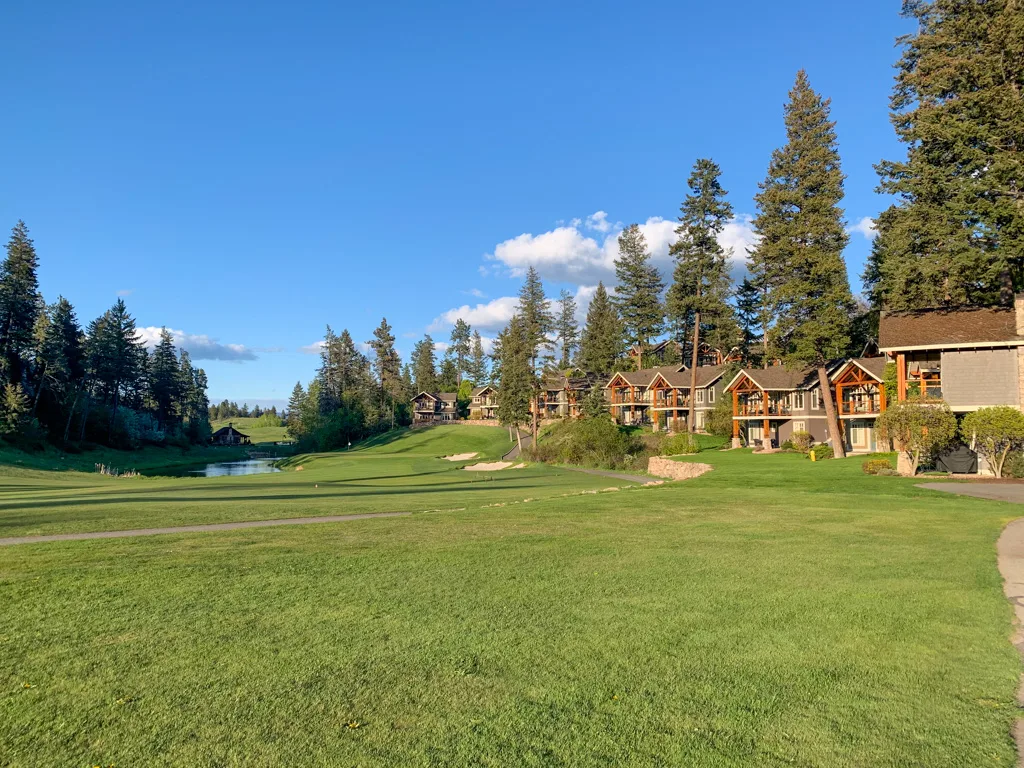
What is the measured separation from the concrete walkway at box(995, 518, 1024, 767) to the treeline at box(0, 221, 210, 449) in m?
67.7

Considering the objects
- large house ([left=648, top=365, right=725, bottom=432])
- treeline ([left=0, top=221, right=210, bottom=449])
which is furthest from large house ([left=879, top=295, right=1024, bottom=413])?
treeline ([left=0, top=221, right=210, bottom=449])

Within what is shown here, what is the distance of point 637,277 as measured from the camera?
82.6 meters

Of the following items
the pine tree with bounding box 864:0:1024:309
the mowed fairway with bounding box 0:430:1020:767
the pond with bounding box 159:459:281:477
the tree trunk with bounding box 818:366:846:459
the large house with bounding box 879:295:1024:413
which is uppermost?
the pine tree with bounding box 864:0:1024:309

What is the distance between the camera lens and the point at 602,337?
8638cm

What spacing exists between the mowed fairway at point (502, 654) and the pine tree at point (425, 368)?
392 feet

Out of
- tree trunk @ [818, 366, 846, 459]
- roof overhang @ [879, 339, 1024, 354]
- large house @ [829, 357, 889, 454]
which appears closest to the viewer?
roof overhang @ [879, 339, 1024, 354]

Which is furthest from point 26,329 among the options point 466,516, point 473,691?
point 473,691

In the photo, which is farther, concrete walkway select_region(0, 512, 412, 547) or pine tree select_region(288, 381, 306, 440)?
pine tree select_region(288, 381, 306, 440)

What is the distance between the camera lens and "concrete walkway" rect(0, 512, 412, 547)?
10.9m

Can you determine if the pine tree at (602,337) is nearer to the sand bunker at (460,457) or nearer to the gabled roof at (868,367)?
the sand bunker at (460,457)

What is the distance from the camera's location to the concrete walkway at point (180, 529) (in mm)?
10891

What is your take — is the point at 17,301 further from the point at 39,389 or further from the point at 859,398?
the point at 859,398

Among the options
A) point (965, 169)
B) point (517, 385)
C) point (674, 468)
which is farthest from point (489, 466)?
point (965, 169)

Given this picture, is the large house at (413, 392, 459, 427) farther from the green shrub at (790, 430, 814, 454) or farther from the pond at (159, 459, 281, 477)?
the green shrub at (790, 430, 814, 454)
